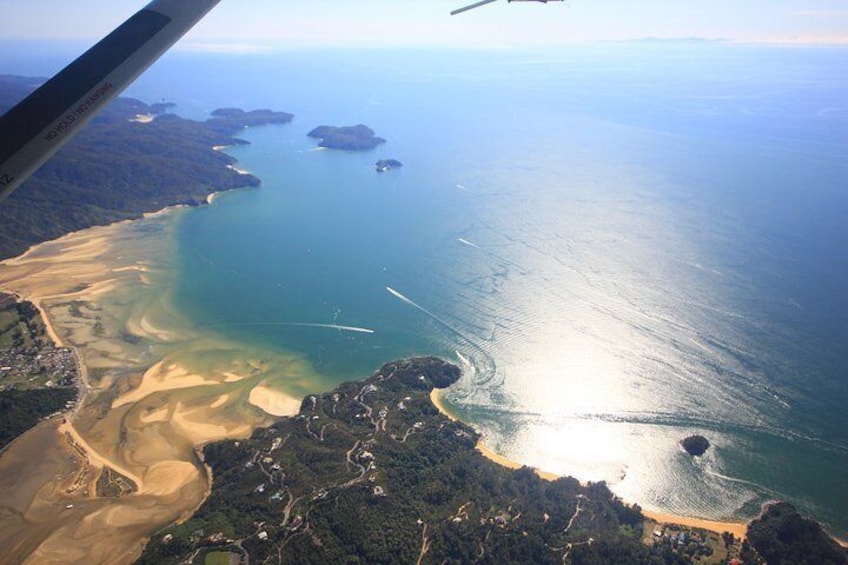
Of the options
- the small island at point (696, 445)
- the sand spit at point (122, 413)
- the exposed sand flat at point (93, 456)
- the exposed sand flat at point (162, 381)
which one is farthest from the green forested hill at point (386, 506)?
the exposed sand flat at point (162, 381)

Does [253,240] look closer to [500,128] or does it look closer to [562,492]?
[562,492]

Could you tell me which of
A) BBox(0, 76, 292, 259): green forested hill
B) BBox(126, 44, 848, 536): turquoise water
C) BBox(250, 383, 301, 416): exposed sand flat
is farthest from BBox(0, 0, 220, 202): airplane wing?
BBox(0, 76, 292, 259): green forested hill

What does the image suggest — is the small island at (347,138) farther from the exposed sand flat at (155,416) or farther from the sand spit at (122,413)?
the exposed sand flat at (155,416)

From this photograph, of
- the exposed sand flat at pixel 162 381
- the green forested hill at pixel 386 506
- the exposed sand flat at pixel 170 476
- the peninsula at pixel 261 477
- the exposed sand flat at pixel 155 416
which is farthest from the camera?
the exposed sand flat at pixel 162 381

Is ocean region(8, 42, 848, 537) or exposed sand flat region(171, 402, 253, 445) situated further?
ocean region(8, 42, 848, 537)

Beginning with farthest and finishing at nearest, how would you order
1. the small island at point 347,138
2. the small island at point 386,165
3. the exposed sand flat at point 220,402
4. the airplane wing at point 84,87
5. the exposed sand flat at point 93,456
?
1. the small island at point 347,138
2. the small island at point 386,165
3. the exposed sand flat at point 220,402
4. the exposed sand flat at point 93,456
5. the airplane wing at point 84,87

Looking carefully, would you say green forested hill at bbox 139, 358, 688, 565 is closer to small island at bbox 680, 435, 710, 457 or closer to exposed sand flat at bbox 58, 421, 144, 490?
exposed sand flat at bbox 58, 421, 144, 490

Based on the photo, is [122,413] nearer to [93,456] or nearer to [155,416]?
[155,416]
